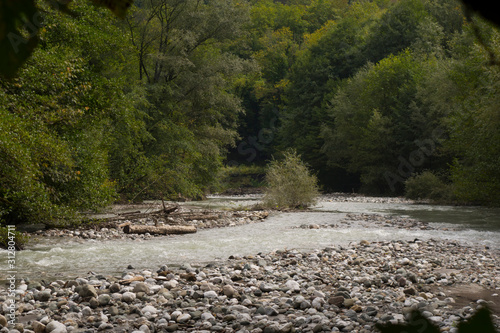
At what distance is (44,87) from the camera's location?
11125 mm

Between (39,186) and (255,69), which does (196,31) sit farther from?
(39,186)

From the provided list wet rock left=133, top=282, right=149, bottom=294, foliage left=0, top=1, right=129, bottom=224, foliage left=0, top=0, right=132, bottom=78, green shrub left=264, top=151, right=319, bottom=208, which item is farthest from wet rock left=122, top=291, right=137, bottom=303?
green shrub left=264, top=151, right=319, bottom=208

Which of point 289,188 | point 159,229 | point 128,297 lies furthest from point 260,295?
point 289,188

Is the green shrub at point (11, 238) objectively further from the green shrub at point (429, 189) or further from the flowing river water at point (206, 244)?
the green shrub at point (429, 189)

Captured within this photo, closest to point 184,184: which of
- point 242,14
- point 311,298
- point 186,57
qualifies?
point 186,57

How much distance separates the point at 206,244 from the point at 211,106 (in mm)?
18713

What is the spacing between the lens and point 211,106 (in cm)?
2834

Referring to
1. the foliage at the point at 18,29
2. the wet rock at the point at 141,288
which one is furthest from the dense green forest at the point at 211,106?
the wet rock at the point at 141,288

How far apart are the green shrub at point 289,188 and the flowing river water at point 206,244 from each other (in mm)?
5492

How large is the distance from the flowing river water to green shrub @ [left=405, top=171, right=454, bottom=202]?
940 centimetres

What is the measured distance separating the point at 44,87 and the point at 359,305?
9450 millimetres

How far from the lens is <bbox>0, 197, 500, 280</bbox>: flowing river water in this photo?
793cm

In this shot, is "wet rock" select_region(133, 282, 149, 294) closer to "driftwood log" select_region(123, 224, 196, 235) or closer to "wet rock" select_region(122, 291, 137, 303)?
"wet rock" select_region(122, 291, 137, 303)

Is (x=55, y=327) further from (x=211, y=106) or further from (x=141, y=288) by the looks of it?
(x=211, y=106)
